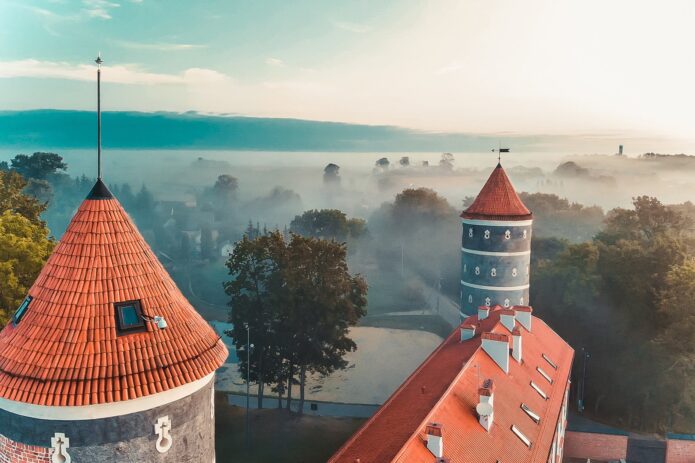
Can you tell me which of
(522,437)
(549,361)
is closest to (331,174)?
(549,361)

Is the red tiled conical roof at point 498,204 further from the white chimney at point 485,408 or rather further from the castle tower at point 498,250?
the white chimney at point 485,408

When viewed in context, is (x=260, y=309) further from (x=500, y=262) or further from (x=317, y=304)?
(x=500, y=262)

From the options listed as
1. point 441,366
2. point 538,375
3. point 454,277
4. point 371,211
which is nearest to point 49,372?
point 441,366

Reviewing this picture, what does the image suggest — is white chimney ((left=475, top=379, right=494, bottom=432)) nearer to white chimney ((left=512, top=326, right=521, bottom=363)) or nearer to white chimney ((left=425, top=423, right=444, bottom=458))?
white chimney ((left=425, top=423, right=444, bottom=458))

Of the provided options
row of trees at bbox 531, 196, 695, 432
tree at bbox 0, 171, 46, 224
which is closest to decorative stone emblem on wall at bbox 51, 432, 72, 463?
tree at bbox 0, 171, 46, 224

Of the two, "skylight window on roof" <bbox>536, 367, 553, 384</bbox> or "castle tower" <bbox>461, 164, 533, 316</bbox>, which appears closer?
"skylight window on roof" <bbox>536, 367, 553, 384</bbox>

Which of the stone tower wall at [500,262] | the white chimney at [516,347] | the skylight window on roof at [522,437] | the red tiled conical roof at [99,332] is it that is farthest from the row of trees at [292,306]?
the red tiled conical roof at [99,332]
